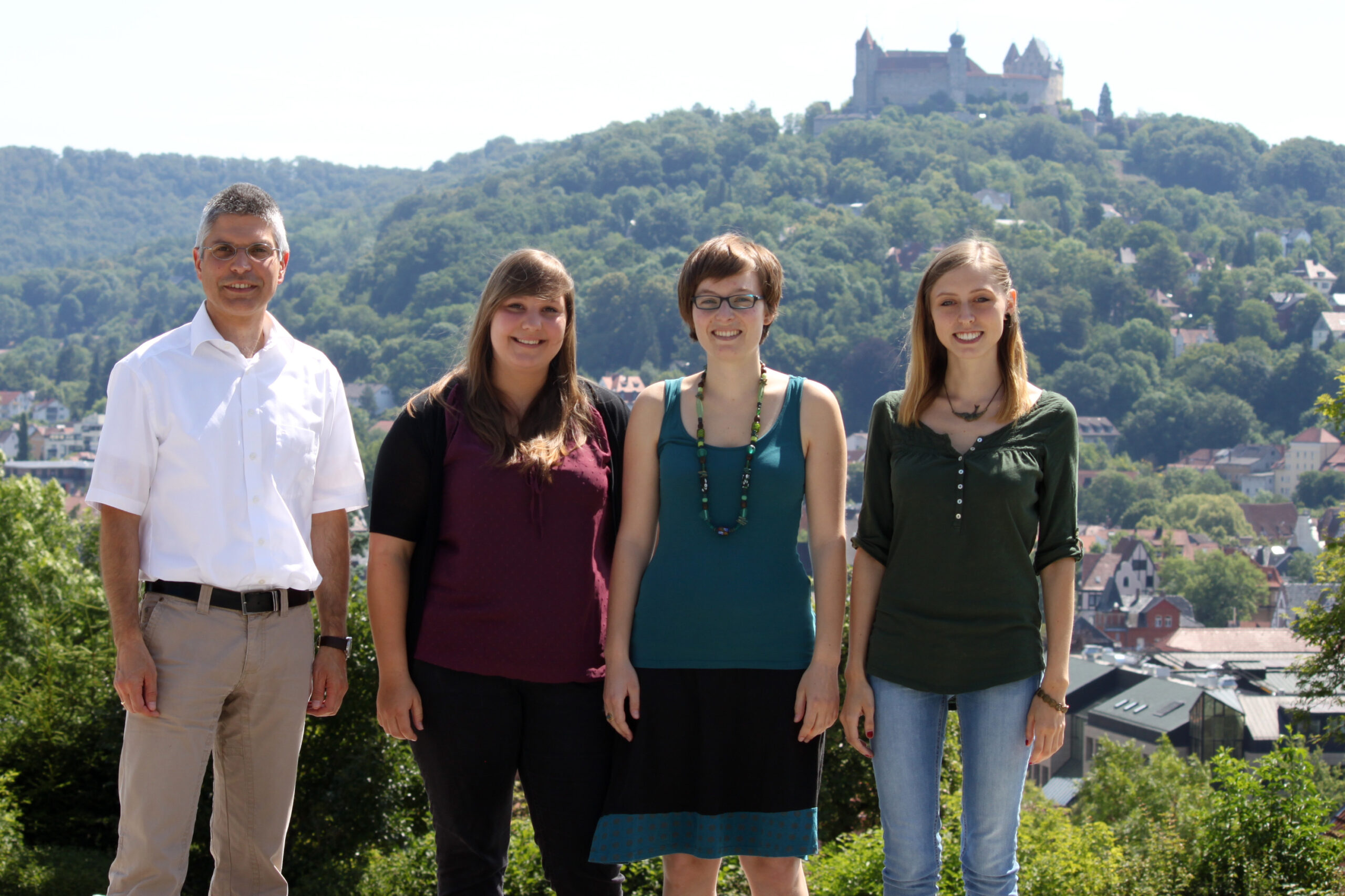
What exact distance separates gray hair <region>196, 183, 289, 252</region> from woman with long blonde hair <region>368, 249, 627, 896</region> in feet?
1.68

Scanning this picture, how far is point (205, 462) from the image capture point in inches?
93.7

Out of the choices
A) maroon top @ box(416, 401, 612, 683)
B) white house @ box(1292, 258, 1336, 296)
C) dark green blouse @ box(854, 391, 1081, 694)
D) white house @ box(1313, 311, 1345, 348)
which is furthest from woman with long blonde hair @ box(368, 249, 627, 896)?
white house @ box(1292, 258, 1336, 296)

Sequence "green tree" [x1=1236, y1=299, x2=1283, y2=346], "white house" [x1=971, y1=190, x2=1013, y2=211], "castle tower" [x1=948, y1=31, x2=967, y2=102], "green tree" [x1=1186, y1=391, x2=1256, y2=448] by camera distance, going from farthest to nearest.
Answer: "castle tower" [x1=948, y1=31, x2=967, y2=102] → "white house" [x1=971, y1=190, x2=1013, y2=211] → "green tree" [x1=1236, y1=299, x2=1283, y2=346] → "green tree" [x1=1186, y1=391, x2=1256, y2=448]

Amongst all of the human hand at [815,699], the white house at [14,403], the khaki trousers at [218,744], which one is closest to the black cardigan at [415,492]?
the khaki trousers at [218,744]

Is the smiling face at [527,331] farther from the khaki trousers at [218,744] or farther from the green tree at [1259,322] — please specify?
the green tree at [1259,322]

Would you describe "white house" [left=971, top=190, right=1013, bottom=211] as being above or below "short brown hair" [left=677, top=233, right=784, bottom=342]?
above

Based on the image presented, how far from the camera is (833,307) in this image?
90125 millimetres

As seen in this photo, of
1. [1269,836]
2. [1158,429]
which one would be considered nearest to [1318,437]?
[1158,429]

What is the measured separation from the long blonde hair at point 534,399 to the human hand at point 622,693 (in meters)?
0.41

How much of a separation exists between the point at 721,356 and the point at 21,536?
16.3m

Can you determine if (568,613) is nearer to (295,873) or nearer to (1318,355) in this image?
(295,873)

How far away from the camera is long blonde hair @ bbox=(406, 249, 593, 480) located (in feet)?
7.89

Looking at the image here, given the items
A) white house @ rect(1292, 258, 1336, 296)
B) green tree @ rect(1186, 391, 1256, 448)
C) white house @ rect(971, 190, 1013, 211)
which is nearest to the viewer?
green tree @ rect(1186, 391, 1256, 448)

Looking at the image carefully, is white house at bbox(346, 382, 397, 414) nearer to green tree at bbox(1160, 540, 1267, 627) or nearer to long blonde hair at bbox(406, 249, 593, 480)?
green tree at bbox(1160, 540, 1267, 627)
